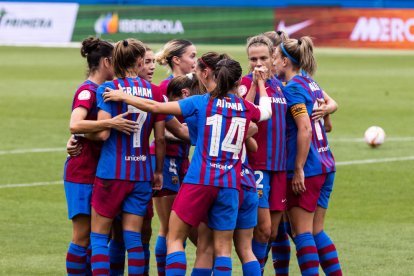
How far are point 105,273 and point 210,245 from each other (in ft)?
2.67

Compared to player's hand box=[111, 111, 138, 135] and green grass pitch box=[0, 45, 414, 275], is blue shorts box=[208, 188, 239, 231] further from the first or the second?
green grass pitch box=[0, 45, 414, 275]

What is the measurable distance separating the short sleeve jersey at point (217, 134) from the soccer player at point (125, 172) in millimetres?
463

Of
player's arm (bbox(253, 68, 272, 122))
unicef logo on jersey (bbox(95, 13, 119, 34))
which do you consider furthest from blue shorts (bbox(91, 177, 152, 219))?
unicef logo on jersey (bbox(95, 13, 119, 34))

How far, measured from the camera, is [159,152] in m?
7.63

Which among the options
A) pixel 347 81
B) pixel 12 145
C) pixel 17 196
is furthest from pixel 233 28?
pixel 17 196

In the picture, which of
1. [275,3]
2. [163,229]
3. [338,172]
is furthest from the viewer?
[275,3]

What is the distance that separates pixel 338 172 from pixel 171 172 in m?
6.33

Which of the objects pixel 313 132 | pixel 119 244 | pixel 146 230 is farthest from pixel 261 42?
pixel 119 244

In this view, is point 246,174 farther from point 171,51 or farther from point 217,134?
point 171,51

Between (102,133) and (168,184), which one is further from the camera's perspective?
(168,184)

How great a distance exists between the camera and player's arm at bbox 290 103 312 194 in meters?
7.68

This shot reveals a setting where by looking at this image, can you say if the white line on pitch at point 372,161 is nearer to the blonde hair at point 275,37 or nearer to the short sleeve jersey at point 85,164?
the blonde hair at point 275,37

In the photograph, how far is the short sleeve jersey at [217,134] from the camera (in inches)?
278

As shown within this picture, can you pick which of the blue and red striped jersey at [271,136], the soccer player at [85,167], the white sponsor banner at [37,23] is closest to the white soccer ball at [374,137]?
the blue and red striped jersey at [271,136]
